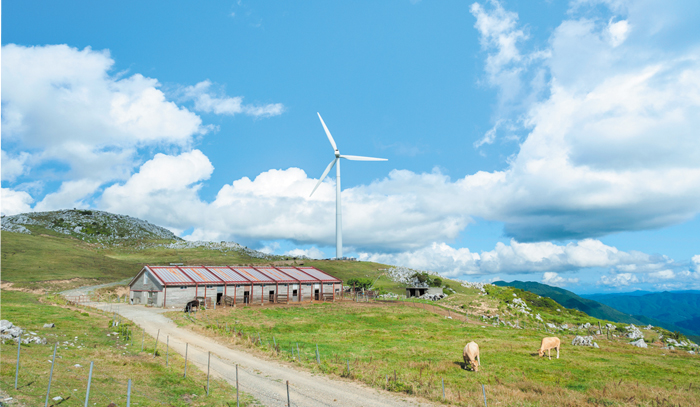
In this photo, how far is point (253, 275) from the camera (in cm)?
8275

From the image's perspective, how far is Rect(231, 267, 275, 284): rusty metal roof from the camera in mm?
80250

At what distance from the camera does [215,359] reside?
31922 mm

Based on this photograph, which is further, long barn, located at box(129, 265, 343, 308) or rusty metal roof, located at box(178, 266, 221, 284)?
rusty metal roof, located at box(178, 266, 221, 284)

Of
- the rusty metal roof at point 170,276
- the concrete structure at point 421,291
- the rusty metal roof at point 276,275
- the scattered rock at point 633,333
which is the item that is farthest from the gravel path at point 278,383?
the concrete structure at point 421,291

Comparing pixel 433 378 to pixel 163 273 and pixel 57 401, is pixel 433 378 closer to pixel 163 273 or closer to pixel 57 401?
pixel 57 401

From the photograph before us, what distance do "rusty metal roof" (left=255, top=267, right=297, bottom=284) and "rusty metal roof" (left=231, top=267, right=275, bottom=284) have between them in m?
1.44

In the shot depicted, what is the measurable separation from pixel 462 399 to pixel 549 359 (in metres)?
17.5

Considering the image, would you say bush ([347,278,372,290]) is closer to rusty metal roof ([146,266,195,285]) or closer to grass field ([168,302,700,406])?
rusty metal roof ([146,266,195,285])

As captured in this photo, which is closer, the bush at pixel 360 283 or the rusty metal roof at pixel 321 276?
the rusty metal roof at pixel 321 276

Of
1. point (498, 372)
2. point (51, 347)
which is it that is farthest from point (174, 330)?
point (498, 372)

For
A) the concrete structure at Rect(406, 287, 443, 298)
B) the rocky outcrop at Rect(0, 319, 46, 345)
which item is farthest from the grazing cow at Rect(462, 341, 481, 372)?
the concrete structure at Rect(406, 287, 443, 298)

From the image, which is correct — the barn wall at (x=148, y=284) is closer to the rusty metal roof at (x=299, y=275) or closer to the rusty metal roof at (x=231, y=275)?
the rusty metal roof at (x=231, y=275)

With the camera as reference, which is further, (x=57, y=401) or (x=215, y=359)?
(x=215, y=359)

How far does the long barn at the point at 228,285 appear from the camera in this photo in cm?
6819
